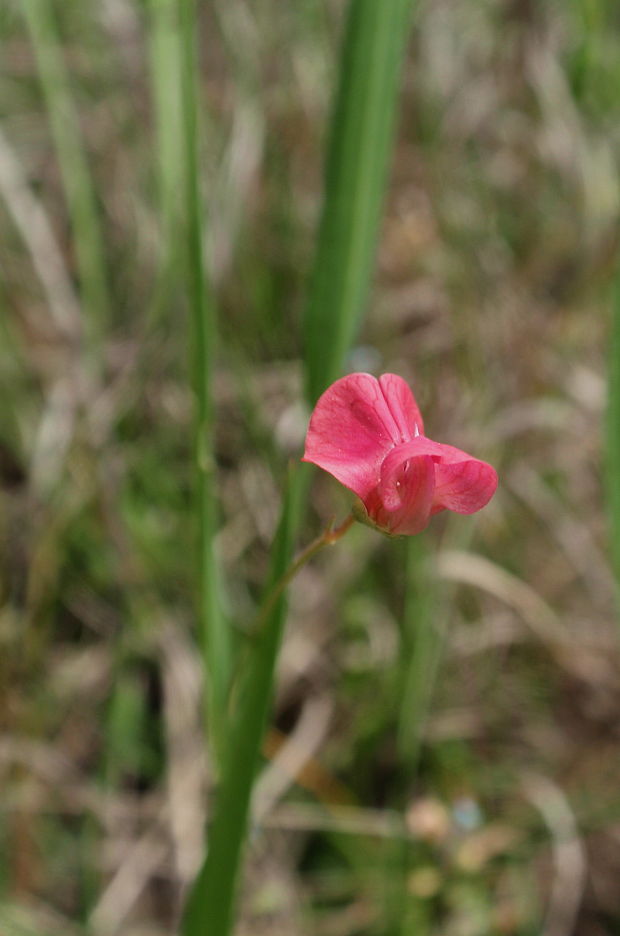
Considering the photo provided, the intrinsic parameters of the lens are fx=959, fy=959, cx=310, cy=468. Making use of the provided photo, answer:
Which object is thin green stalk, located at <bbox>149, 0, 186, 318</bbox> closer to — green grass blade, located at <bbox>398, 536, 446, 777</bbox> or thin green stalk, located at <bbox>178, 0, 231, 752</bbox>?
thin green stalk, located at <bbox>178, 0, 231, 752</bbox>

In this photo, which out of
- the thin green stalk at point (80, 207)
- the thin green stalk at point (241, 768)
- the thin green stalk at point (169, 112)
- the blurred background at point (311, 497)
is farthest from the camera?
the thin green stalk at point (80, 207)

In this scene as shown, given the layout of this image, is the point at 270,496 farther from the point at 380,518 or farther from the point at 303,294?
the point at 380,518

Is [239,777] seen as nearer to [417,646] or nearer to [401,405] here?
[401,405]

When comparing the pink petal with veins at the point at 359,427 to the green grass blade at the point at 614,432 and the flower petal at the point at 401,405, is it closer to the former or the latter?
the flower petal at the point at 401,405

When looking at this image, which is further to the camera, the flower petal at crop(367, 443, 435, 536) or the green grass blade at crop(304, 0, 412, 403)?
the green grass blade at crop(304, 0, 412, 403)

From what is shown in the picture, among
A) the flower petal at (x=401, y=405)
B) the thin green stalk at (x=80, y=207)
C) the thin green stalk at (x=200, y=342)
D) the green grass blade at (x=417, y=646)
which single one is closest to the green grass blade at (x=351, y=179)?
the thin green stalk at (x=200, y=342)

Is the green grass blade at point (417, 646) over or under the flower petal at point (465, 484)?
under

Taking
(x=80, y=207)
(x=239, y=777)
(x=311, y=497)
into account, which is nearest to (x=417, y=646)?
(x=311, y=497)

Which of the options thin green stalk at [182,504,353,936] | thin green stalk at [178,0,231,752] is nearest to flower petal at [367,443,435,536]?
thin green stalk at [182,504,353,936]
